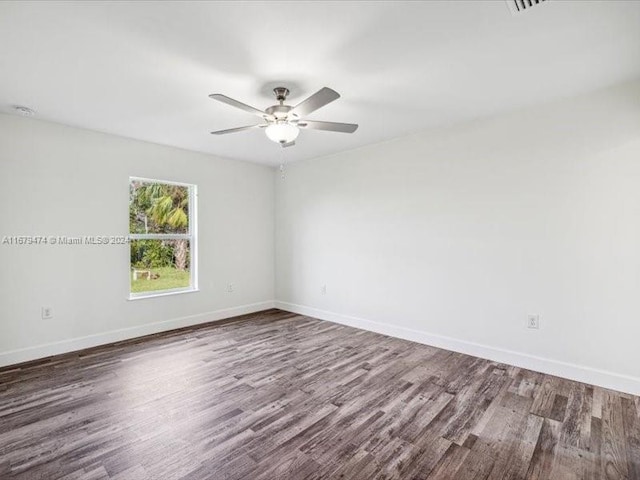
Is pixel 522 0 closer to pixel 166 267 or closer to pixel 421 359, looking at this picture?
pixel 421 359

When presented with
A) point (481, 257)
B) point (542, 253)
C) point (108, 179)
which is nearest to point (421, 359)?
point (481, 257)

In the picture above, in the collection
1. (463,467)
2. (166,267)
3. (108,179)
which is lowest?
(463,467)

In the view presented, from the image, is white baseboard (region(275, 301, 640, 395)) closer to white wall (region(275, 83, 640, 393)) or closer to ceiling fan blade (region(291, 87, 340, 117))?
white wall (region(275, 83, 640, 393))

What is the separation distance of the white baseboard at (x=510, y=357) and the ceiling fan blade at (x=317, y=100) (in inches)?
108

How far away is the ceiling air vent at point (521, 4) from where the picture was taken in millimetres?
1641

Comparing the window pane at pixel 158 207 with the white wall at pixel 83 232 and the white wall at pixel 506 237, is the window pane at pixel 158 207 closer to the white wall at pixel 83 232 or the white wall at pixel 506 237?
the white wall at pixel 83 232

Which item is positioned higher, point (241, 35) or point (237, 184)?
point (241, 35)

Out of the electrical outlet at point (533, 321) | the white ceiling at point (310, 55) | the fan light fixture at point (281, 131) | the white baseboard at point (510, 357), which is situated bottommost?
the white baseboard at point (510, 357)

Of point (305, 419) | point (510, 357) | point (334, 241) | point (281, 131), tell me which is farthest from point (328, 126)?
point (510, 357)

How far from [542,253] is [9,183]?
5.02m

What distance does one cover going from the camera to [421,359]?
10.6 ft

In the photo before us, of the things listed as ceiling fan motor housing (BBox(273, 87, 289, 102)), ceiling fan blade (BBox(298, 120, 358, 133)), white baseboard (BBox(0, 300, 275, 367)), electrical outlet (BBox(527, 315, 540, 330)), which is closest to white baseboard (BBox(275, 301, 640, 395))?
electrical outlet (BBox(527, 315, 540, 330))

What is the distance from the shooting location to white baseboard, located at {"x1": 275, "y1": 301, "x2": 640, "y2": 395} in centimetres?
257

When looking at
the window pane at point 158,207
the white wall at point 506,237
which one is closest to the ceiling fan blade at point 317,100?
the white wall at point 506,237
